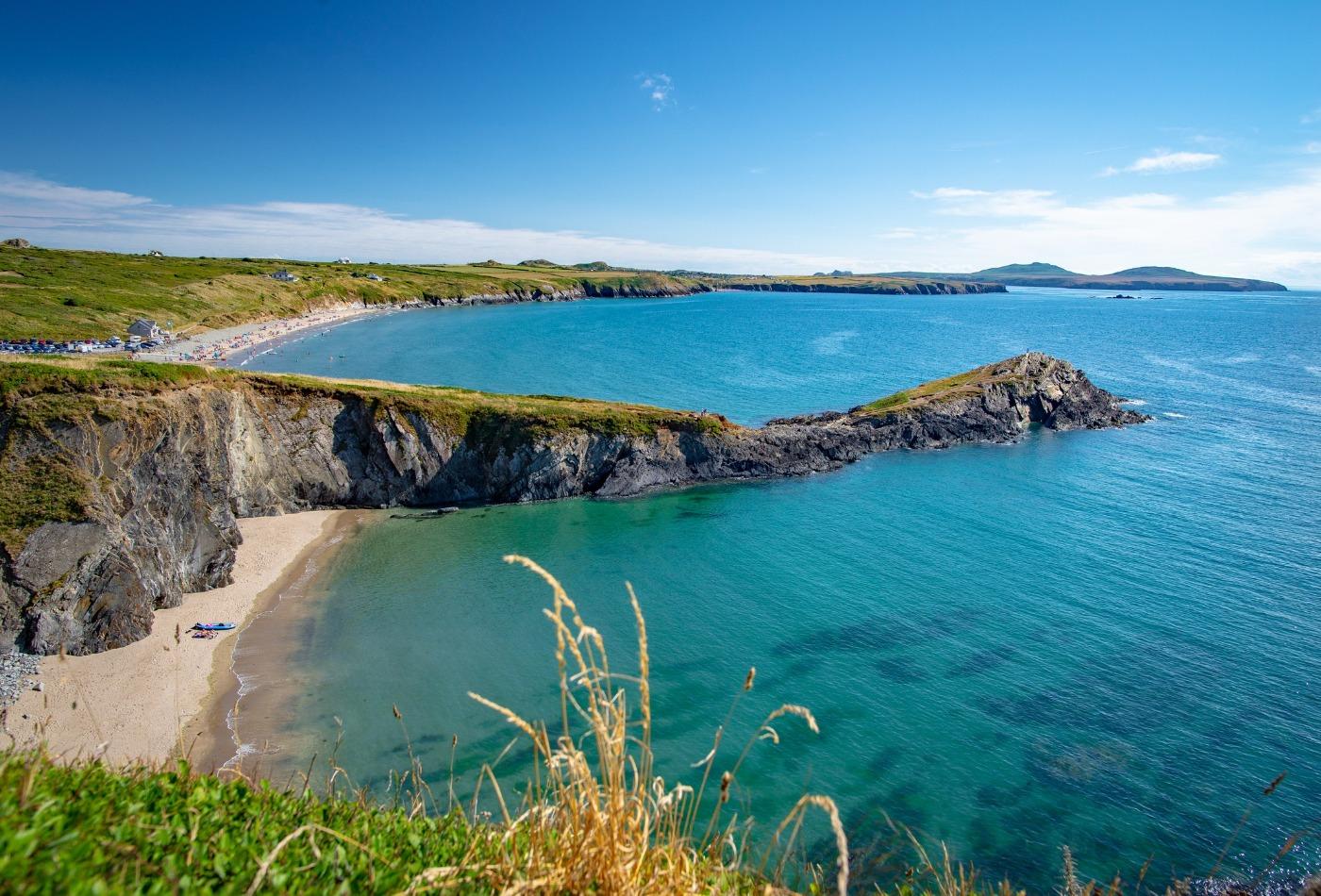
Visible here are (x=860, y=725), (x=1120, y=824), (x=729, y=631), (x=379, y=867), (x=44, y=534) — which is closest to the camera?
(x=379, y=867)

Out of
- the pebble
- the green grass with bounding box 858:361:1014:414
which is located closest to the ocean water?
the pebble

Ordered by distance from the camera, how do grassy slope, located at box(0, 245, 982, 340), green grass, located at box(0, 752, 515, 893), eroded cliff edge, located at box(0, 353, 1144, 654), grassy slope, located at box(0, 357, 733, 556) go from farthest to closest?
grassy slope, located at box(0, 245, 982, 340) < grassy slope, located at box(0, 357, 733, 556) < eroded cliff edge, located at box(0, 353, 1144, 654) < green grass, located at box(0, 752, 515, 893)

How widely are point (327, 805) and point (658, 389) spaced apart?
239ft

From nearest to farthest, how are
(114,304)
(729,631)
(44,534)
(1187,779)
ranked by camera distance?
(1187,779) → (44,534) → (729,631) → (114,304)

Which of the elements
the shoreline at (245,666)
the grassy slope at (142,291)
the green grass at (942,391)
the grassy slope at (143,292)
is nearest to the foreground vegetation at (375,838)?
the shoreline at (245,666)

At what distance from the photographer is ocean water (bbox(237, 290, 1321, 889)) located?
2094cm

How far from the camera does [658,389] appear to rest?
78812 millimetres

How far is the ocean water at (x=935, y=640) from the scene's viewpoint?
20938 millimetres

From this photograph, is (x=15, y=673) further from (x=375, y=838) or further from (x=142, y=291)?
(x=142, y=291)

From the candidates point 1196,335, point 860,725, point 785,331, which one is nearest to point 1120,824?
point 860,725

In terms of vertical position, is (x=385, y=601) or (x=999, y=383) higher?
(x=999, y=383)

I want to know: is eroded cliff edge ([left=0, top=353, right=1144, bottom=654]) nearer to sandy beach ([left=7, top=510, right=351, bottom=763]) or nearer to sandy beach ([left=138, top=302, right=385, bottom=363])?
sandy beach ([left=7, top=510, right=351, bottom=763])

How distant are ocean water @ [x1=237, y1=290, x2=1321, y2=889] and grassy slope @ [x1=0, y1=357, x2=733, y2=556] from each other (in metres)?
6.66

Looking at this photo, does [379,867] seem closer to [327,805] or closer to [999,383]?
[327,805]
